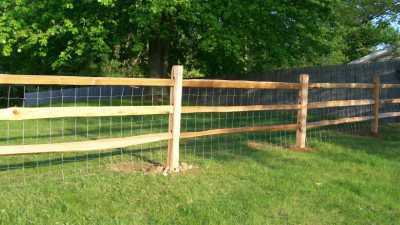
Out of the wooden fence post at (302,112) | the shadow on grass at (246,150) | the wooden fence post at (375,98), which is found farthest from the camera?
the wooden fence post at (375,98)

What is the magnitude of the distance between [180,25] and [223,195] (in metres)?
15.7

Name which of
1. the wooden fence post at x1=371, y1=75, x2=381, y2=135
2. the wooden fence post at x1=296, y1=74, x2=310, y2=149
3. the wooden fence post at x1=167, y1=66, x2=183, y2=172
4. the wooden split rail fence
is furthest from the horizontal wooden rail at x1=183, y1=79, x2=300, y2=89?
the wooden fence post at x1=371, y1=75, x2=381, y2=135

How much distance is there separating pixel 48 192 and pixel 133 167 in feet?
5.87

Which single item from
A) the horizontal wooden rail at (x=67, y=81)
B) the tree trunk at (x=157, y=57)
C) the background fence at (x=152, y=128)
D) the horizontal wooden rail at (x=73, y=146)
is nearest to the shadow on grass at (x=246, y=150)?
the background fence at (x=152, y=128)

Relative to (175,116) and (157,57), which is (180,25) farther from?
(175,116)

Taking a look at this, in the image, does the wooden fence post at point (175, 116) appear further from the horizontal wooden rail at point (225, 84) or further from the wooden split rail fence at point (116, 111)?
the horizontal wooden rail at point (225, 84)

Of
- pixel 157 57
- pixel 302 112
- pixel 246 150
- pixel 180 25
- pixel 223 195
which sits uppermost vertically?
pixel 180 25

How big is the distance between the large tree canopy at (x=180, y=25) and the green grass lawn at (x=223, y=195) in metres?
9.75

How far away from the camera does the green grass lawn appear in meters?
5.31

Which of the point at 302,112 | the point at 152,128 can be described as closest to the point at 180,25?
the point at 152,128

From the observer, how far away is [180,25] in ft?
69.7

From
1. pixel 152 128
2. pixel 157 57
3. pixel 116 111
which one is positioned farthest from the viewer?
pixel 157 57

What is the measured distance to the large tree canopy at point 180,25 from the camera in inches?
717

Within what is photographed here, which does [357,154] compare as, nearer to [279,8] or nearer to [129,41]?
[279,8]
